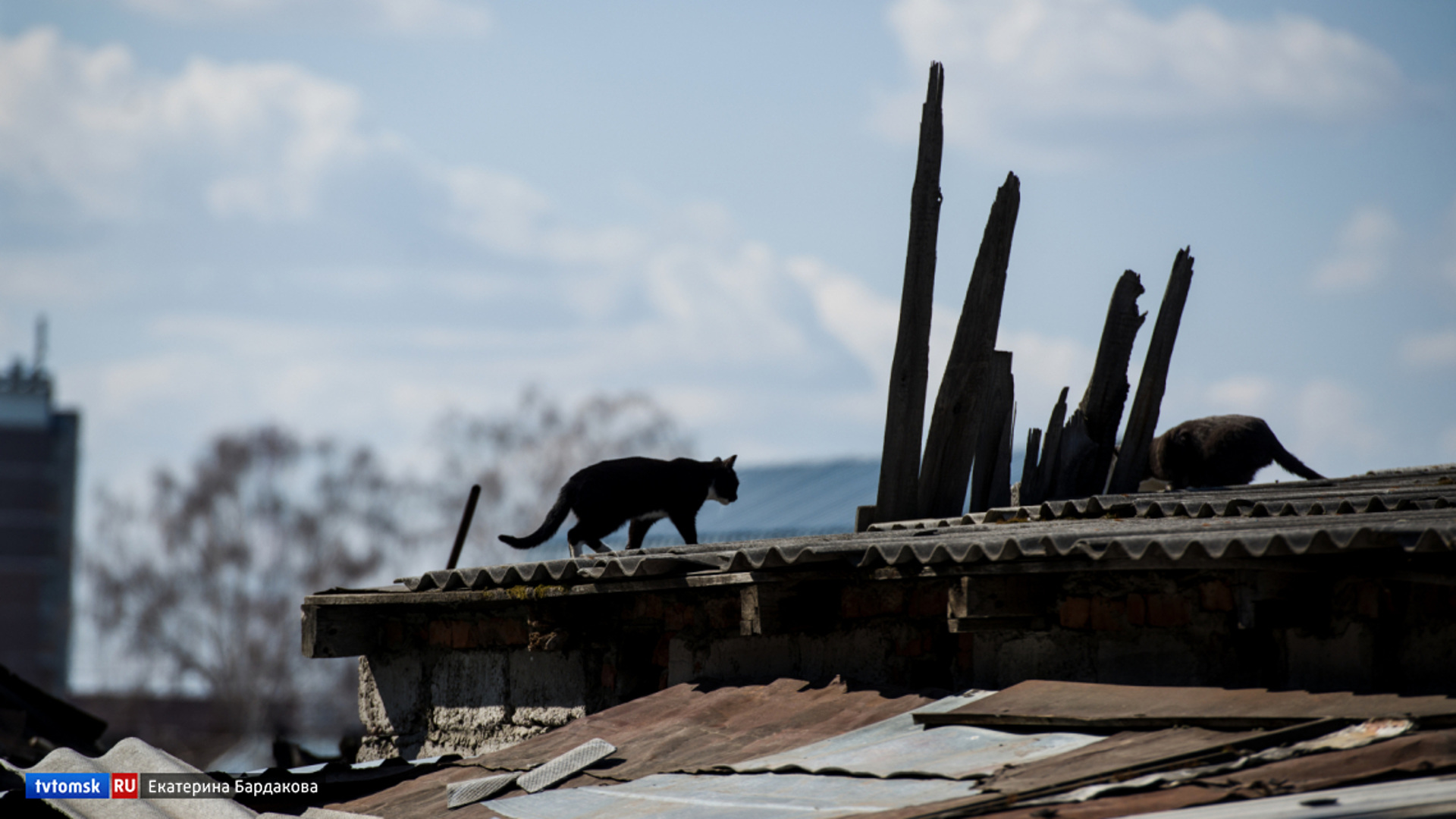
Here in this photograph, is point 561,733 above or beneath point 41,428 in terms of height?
beneath

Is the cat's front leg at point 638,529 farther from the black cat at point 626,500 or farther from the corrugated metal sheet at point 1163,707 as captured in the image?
the corrugated metal sheet at point 1163,707

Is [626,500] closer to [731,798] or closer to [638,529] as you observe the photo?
[638,529]

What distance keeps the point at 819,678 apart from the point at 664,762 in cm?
92

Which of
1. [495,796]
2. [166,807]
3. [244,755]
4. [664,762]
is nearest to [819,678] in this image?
[664,762]

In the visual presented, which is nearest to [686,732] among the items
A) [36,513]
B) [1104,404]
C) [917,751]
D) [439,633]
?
[917,751]

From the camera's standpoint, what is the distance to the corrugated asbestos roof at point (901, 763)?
3.85 m

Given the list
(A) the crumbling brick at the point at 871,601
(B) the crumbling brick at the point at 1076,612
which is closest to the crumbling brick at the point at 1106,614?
(B) the crumbling brick at the point at 1076,612

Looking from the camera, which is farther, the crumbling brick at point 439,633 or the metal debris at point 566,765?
the crumbling brick at point 439,633

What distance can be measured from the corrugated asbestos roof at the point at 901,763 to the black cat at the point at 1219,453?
220 inches

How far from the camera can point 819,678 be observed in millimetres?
5875

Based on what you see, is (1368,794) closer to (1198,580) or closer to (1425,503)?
(1198,580)

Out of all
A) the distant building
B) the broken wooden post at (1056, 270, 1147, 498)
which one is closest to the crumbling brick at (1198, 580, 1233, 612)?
the broken wooden post at (1056, 270, 1147, 498)

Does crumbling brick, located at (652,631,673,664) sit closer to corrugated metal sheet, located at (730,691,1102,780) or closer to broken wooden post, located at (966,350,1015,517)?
corrugated metal sheet, located at (730,691,1102,780)

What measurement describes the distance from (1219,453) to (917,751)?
6340 millimetres
